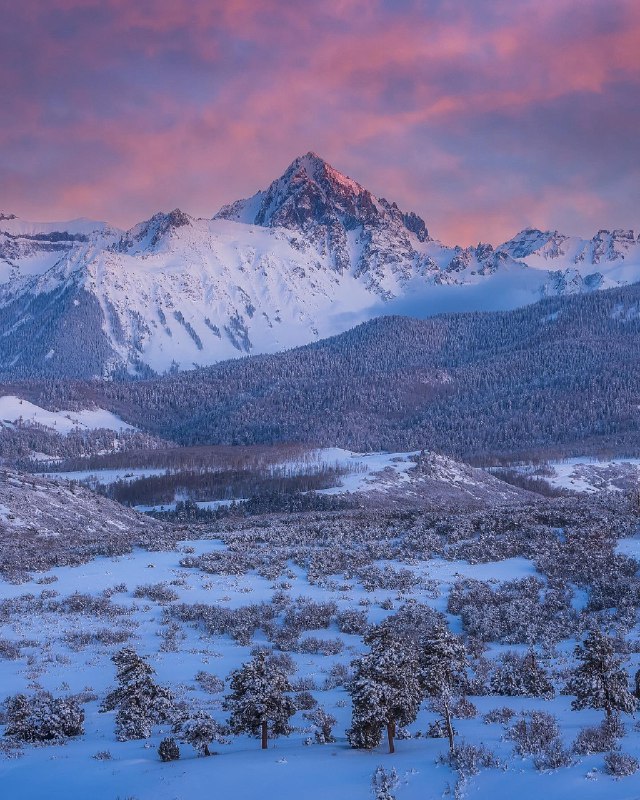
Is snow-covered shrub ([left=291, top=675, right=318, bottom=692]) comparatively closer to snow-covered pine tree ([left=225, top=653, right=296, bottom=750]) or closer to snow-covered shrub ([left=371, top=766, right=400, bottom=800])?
snow-covered pine tree ([left=225, top=653, right=296, bottom=750])

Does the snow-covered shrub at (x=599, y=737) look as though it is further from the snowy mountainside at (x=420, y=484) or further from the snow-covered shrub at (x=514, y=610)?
the snowy mountainside at (x=420, y=484)

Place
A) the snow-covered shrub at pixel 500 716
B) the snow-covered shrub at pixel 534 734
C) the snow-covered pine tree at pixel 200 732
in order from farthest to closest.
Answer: the snow-covered shrub at pixel 500 716
the snow-covered pine tree at pixel 200 732
the snow-covered shrub at pixel 534 734

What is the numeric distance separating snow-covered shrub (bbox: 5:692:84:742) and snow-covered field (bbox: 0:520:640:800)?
21.9 inches

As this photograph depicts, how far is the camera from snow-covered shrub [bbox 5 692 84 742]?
1927 centimetres

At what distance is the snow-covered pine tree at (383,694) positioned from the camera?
54.3 feet

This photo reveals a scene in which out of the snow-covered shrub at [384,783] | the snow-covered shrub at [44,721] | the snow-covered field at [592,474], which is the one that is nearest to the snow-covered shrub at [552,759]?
the snow-covered shrub at [384,783]

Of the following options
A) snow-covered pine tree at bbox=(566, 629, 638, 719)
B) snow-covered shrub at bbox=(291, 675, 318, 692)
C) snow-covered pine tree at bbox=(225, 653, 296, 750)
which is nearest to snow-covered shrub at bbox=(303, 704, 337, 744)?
snow-covered pine tree at bbox=(225, 653, 296, 750)

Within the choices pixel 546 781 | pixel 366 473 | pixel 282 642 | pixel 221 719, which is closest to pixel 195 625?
pixel 282 642

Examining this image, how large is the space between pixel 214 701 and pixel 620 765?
1227cm

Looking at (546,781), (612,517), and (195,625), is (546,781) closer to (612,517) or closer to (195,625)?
(195,625)

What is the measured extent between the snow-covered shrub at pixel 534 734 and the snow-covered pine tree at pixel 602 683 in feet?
3.31

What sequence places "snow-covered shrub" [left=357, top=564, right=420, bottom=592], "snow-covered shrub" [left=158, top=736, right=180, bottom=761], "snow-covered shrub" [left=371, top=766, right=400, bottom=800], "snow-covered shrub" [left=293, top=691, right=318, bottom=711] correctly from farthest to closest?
"snow-covered shrub" [left=357, top=564, right=420, bottom=592] → "snow-covered shrub" [left=293, top=691, right=318, bottom=711] → "snow-covered shrub" [left=158, top=736, right=180, bottom=761] → "snow-covered shrub" [left=371, top=766, right=400, bottom=800]

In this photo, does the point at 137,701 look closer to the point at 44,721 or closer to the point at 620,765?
the point at 44,721

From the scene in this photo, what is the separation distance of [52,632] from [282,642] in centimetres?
873
